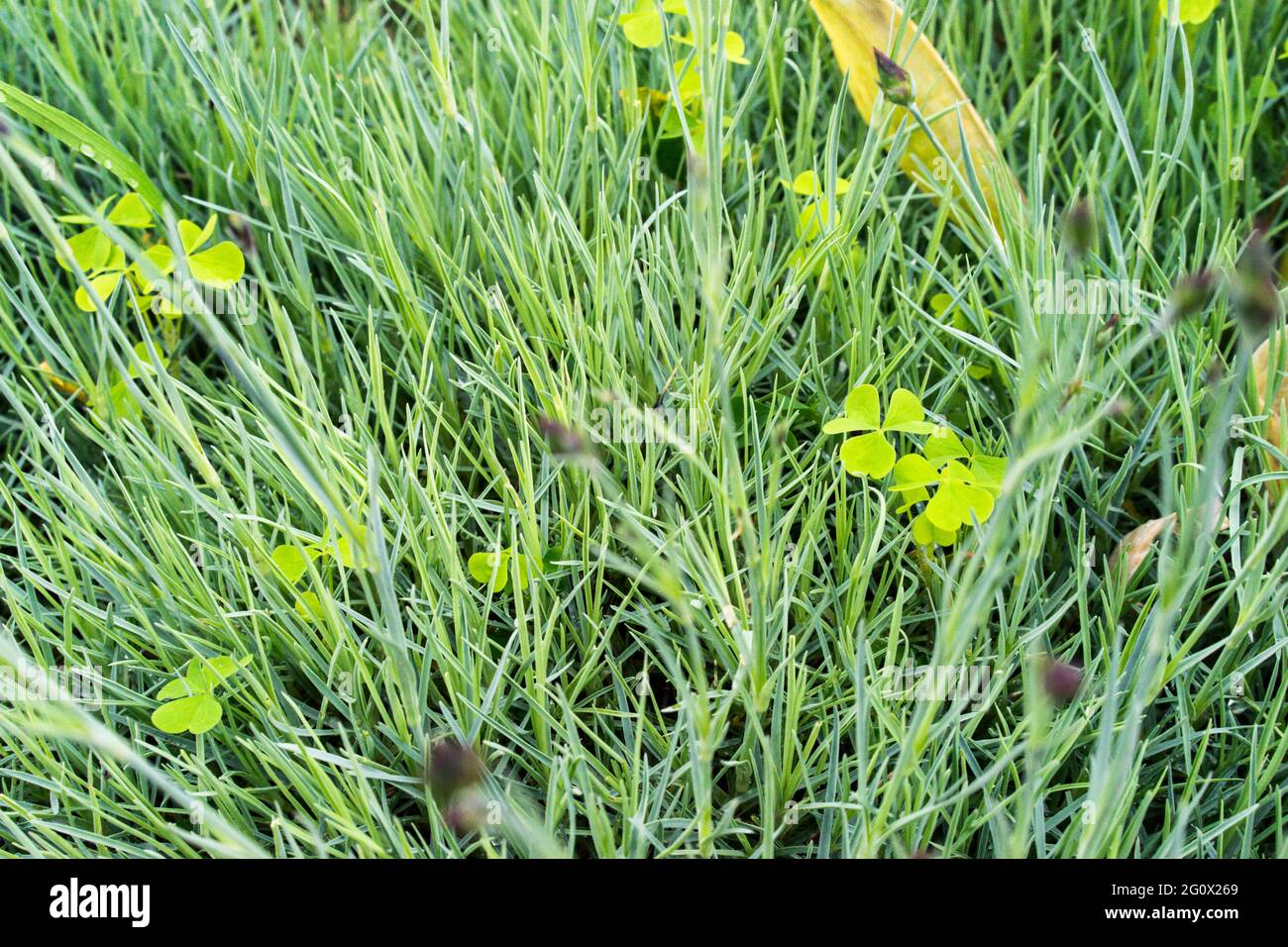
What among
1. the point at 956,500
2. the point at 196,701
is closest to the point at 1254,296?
the point at 956,500

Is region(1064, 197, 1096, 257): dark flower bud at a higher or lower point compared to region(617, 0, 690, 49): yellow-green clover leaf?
lower

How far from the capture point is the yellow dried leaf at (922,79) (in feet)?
3.69

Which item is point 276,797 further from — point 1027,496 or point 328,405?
point 1027,496

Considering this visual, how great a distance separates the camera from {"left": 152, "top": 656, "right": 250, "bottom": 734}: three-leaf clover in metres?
0.85

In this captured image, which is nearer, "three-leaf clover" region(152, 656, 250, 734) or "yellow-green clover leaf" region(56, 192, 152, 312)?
"three-leaf clover" region(152, 656, 250, 734)

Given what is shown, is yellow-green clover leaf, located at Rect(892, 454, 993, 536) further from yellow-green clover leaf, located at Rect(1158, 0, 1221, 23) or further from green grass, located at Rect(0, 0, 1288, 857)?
yellow-green clover leaf, located at Rect(1158, 0, 1221, 23)

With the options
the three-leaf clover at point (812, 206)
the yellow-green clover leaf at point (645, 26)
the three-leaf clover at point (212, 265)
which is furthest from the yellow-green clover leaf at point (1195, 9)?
the three-leaf clover at point (212, 265)

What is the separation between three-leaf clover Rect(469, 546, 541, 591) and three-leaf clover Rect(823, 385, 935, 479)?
0.28m

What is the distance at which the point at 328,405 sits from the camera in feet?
3.63

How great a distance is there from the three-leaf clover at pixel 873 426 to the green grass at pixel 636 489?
0.03 meters

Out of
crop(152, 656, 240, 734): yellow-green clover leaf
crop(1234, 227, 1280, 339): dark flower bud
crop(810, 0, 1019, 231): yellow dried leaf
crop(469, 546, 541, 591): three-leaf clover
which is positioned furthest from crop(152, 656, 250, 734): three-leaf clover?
crop(810, 0, 1019, 231): yellow dried leaf

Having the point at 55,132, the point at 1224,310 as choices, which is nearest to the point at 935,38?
the point at 1224,310

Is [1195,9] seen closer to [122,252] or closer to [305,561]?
[305,561]

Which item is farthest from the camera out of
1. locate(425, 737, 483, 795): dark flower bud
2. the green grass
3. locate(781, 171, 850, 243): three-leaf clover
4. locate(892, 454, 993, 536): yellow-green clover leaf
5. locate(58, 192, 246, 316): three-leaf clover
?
locate(58, 192, 246, 316): three-leaf clover
